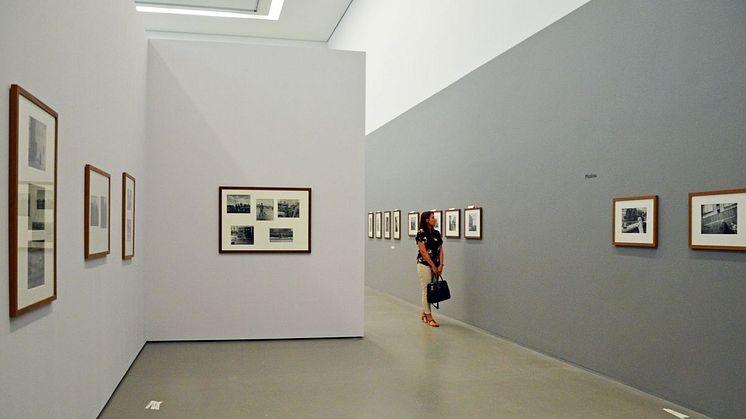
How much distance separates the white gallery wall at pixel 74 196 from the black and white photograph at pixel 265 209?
3212mm

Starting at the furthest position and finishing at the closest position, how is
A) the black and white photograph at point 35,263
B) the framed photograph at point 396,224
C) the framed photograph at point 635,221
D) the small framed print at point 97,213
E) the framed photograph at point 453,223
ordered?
the framed photograph at point 396,224 → the framed photograph at point 453,223 → the framed photograph at point 635,221 → the small framed print at point 97,213 → the black and white photograph at point 35,263

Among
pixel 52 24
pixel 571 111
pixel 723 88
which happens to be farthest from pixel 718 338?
pixel 52 24

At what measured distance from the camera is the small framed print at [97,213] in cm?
723

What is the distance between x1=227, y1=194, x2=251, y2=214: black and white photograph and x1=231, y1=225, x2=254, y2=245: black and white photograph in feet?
1.01

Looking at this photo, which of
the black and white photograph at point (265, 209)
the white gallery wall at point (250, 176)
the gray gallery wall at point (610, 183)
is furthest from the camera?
the black and white photograph at point (265, 209)

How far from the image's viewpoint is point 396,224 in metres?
21.5

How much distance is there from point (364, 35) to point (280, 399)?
62.1 ft

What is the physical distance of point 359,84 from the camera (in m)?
13.9

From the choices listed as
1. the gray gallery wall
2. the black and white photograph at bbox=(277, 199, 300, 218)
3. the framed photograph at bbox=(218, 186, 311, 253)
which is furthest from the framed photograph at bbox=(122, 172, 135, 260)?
the gray gallery wall

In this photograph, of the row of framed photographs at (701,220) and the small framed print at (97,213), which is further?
the row of framed photographs at (701,220)

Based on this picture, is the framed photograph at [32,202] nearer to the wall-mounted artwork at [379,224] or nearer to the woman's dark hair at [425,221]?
the woman's dark hair at [425,221]

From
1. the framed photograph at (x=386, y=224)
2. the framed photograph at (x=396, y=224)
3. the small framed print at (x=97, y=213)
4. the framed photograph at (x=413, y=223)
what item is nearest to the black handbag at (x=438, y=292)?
the framed photograph at (x=413, y=223)

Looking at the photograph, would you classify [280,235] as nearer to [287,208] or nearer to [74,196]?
[287,208]

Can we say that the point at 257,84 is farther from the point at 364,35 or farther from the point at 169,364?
the point at 364,35
